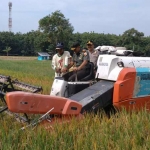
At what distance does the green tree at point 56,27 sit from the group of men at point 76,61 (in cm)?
5851

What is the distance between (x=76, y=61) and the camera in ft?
24.5

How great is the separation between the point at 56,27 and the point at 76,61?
61528 mm

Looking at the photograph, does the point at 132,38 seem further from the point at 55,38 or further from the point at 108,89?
the point at 108,89

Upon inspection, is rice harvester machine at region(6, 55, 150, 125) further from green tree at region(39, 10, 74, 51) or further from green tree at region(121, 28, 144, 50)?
green tree at region(39, 10, 74, 51)

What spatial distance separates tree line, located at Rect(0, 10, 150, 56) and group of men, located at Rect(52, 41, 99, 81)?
40.5 metres

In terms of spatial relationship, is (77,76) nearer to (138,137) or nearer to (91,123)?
(91,123)

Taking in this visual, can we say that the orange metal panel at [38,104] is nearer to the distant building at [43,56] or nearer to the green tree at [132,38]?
the green tree at [132,38]

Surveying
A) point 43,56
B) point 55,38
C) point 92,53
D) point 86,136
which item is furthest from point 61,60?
point 43,56

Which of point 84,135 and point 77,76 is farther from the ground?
point 77,76

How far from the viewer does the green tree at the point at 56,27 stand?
66.9m

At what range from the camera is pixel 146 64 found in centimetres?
657

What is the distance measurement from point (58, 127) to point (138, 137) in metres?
1.09

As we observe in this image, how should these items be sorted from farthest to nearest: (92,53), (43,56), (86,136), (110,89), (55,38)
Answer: (43,56) < (55,38) < (92,53) < (110,89) < (86,136)

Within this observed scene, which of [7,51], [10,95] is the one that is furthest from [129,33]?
[10,95]
